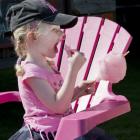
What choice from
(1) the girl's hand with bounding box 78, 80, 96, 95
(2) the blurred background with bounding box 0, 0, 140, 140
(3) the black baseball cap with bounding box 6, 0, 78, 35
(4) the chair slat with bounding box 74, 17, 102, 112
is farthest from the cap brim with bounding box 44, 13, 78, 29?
(2) the blurred background with bounding box 0, 0, 140, 140

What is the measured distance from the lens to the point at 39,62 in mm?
2457

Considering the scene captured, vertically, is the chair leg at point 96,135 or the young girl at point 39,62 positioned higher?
the young girl at point 39,62

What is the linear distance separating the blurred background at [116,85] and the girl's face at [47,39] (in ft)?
2.40

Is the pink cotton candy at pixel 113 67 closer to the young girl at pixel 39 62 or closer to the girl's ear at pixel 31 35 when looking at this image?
the young girl at pixel 39 62

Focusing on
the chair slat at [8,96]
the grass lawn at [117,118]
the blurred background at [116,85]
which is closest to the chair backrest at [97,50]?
the chair slat at [8,96]

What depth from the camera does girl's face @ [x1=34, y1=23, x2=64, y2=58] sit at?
95.0 inches

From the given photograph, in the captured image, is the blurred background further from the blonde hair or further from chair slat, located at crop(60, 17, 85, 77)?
the blonde hair

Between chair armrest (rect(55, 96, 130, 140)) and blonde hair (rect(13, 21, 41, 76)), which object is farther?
blonde hair (rect(13, 21, 41, 76))

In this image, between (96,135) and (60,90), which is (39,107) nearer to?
(60,90)

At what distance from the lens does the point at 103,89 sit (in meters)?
2.68

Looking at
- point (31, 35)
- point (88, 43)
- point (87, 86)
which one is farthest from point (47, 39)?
point (88, 43)

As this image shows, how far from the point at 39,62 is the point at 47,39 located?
0.12 metres

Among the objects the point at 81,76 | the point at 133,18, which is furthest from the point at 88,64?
the point at 133,18

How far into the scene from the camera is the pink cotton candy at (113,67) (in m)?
2.48
